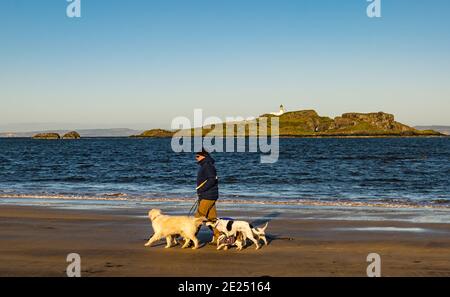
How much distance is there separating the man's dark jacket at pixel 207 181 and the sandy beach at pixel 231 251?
3.65 ft

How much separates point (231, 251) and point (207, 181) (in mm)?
1608

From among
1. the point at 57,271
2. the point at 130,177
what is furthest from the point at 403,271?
the point at 130,177

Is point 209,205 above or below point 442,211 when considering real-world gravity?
above

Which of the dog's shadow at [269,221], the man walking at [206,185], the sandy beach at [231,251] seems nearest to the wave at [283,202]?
the dog's shadow at [269,221]

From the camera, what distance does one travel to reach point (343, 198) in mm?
24641

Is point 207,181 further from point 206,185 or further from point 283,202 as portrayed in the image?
point 283,202

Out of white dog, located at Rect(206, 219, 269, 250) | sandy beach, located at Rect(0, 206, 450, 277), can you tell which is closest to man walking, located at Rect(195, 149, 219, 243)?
white dog, located at Rect(206, 219, 269, 250)

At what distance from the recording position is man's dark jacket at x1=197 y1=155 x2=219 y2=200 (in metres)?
12.1

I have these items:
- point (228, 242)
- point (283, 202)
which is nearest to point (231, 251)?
point (228, 242)

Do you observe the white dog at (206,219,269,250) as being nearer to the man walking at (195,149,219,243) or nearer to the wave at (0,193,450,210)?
the man walking at (195,149,219,243)

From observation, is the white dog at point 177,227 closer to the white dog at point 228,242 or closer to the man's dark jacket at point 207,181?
the white dog at point 228,242

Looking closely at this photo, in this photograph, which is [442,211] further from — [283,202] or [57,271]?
[57,271]

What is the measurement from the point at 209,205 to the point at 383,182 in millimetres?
24167
